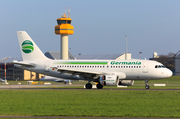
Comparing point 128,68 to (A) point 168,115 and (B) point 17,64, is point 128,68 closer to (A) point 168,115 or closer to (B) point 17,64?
(B) point 17,64

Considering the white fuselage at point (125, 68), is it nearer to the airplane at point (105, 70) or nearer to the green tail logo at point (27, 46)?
the airplane at point (105, 70)

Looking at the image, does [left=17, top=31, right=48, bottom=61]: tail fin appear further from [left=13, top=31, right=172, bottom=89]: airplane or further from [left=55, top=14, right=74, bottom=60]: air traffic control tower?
[left=55, top=14, right=74, bottom=60]: air traffic control tower

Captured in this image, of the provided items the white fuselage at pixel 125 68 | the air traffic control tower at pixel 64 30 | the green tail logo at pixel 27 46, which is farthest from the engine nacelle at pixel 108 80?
the air traffic control tower at pixel 64 30

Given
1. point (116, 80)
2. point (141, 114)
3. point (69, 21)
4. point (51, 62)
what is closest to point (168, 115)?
point (141, 114)

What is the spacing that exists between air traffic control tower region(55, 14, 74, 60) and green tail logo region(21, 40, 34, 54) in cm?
7023

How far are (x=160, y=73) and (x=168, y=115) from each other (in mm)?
27885

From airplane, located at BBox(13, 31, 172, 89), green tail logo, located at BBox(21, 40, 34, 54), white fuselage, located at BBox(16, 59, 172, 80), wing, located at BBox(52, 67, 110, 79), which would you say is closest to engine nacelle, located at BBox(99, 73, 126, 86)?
airplane, located at BBox(13, 31, 172, 89)

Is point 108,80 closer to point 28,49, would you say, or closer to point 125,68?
point 125,68

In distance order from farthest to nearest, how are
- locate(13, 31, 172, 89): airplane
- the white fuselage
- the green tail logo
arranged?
1. the green tail logo
2. the white fuselage
3. locate(13, 31, 172, 89): airplane

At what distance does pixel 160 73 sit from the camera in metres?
46.4

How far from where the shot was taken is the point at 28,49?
2020 inches

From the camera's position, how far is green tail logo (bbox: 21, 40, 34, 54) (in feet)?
168

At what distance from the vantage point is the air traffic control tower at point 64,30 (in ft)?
401

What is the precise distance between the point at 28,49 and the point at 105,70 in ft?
43.4
